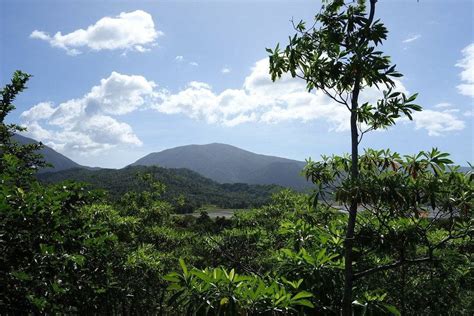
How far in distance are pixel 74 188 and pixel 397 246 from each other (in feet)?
16.0

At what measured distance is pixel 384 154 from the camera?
15.6 ft

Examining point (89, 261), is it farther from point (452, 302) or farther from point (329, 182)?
point (452, 302)

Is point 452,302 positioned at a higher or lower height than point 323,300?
lower

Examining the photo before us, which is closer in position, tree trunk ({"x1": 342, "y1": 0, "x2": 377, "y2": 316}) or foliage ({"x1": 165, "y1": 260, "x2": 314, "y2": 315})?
foliage ({"x1": 165, "y1": 260, "x2": 314, "y2": 315})

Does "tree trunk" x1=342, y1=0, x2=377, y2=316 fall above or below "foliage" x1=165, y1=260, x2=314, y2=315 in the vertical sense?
above

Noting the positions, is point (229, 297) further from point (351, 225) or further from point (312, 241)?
point (312, 241)

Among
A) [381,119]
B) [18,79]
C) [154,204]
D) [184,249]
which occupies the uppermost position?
[18,79]

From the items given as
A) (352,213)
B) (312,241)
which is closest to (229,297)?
(352,213)

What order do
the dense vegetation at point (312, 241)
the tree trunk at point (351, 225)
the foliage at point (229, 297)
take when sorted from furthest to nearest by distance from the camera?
the tree trunk at point (351, 225)
the dense vegetation at point (312, 241)
the foliage at point (229, 297)

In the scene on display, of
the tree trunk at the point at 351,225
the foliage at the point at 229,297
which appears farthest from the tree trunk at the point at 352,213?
the foliage at the point at 229,297

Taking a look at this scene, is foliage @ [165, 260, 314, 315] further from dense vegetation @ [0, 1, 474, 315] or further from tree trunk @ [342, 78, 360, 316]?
tree trunk @ [342, 78, 360, 316]

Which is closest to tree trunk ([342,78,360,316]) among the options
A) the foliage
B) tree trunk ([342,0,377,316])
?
tree trunk ([342,0,377,316])

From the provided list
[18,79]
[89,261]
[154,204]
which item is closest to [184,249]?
[154,204]

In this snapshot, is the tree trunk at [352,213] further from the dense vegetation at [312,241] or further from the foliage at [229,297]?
the foliage at [229,297]
